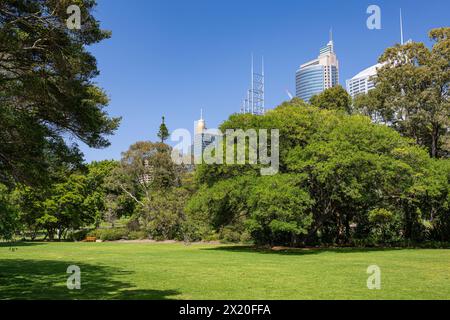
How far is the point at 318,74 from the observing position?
108 meters

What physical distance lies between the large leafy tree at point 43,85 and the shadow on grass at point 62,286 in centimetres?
340

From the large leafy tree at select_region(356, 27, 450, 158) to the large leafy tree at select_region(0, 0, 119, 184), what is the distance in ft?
105

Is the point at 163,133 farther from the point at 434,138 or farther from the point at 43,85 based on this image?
the point at 43,85

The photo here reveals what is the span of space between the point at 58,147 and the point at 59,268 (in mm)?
6800

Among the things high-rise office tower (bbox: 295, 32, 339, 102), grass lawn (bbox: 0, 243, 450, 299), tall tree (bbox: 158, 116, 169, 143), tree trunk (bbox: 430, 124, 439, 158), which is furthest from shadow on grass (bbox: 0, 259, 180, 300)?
high-rise office tower (bbox: 295, 32, 339, 102)

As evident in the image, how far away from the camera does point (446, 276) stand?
1416 cm

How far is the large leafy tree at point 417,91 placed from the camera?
3716cm

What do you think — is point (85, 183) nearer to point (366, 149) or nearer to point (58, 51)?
point (366, 149)

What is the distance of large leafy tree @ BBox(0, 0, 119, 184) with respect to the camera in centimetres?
1171

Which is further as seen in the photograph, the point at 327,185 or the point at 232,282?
the point at 327,185

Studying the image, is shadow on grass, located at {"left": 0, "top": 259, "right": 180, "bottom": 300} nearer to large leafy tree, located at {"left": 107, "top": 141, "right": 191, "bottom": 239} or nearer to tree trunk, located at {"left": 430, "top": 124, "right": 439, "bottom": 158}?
large leafy tree, located at {"left": 107, "top": 141, "right": 191, "bottom": 239}

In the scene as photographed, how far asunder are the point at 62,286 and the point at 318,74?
102915 mm

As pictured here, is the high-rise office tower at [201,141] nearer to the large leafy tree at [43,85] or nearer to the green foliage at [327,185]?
the green foliage at [327,185]

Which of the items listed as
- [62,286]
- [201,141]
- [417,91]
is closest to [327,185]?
[417,91]
